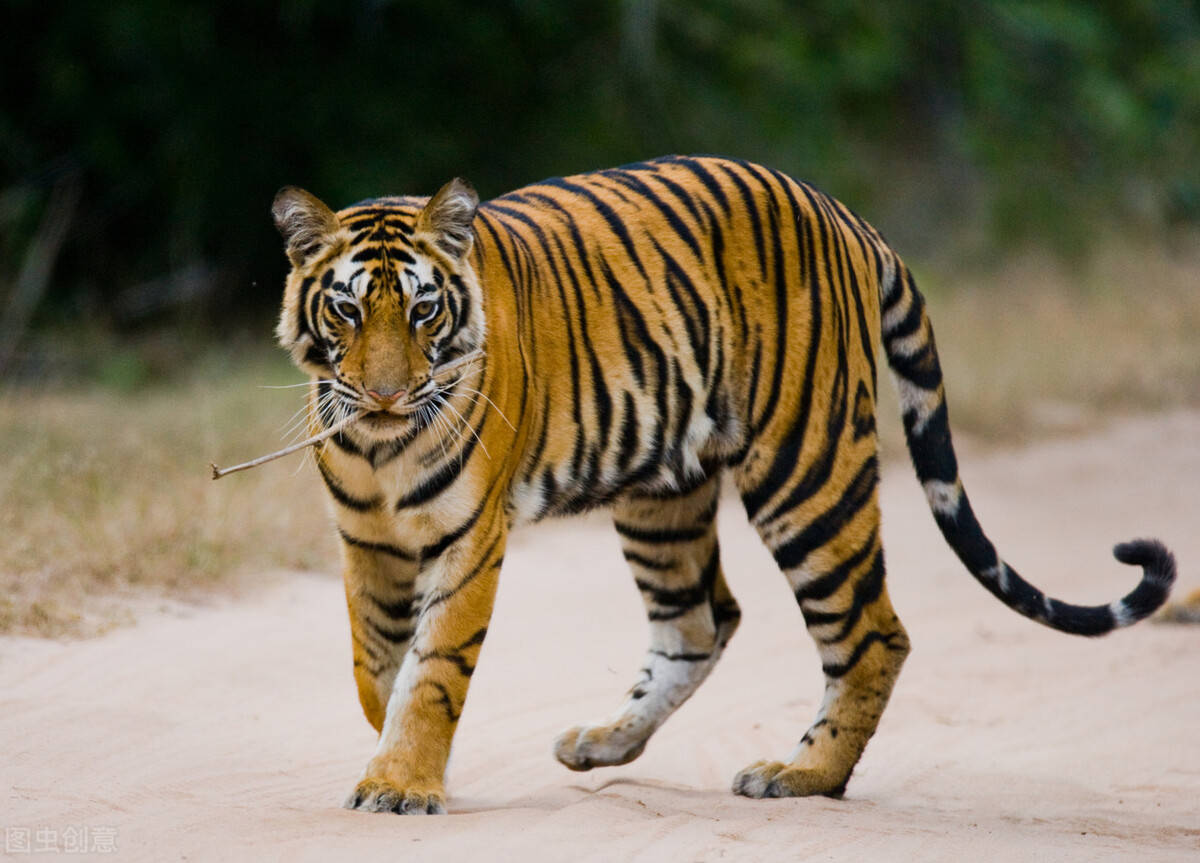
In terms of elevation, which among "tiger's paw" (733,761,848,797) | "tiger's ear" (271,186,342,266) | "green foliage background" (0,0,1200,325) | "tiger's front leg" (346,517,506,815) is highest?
"green foliage background" (0,0,1200,325)

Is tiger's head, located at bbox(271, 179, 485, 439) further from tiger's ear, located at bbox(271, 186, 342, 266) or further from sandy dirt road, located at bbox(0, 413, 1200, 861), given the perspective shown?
sandy dirt road, located at bbox(0, 413, 1200, 861)

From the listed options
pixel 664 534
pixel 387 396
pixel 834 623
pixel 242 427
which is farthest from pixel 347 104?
pixel 387 396

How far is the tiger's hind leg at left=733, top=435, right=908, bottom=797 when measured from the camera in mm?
4215

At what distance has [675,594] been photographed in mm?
4719

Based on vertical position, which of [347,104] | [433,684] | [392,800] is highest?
[347,104]

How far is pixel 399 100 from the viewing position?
11797 millimetres

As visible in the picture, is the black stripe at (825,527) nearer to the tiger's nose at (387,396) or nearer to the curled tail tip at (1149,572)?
the curled tail tip at (1149,572)

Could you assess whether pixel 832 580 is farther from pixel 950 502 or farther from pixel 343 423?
pixel 343 423

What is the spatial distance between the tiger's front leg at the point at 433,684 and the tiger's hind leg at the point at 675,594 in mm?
980

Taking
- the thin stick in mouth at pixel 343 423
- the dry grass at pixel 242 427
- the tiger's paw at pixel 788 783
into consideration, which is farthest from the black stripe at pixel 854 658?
Result: the dry grass at pixel 242 427

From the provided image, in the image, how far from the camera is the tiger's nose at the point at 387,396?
3.54 meters

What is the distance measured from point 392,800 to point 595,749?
3.43 feet

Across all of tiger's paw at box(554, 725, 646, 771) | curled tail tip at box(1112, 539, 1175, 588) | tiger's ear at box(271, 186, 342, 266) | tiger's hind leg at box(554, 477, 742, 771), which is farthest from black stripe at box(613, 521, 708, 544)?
tiger's ear at box(271, 186, 342, 266)

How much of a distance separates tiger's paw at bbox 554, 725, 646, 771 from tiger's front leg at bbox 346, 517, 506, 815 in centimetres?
87
